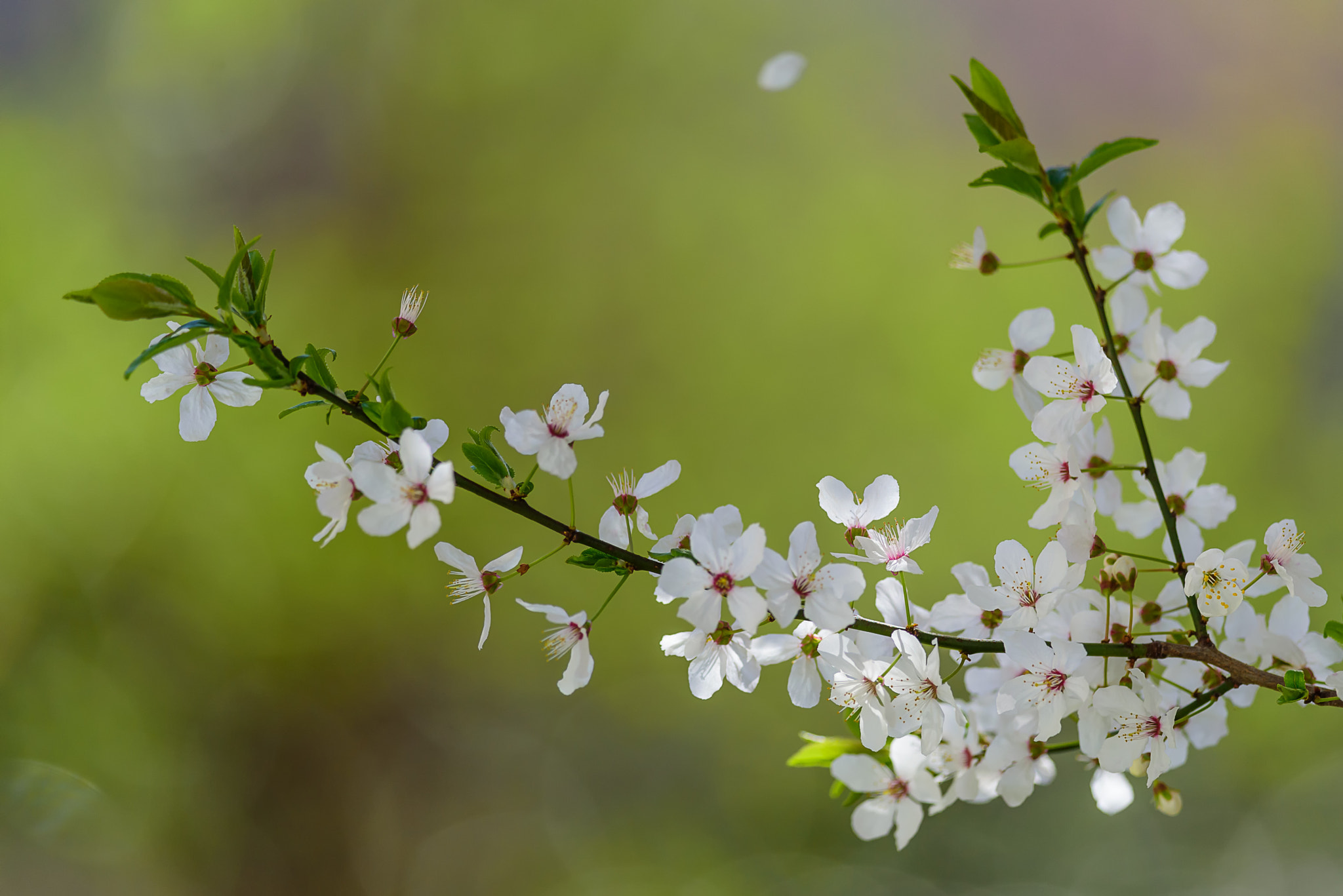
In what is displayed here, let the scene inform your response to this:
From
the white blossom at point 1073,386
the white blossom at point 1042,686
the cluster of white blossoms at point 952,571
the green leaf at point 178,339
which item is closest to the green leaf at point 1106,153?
the cluster of white blossoms at point 952,571

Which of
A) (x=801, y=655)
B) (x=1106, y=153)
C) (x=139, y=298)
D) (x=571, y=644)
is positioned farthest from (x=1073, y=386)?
(x=139, y=298)

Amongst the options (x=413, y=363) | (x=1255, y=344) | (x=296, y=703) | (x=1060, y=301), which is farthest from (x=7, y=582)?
(x=1255, y=344)

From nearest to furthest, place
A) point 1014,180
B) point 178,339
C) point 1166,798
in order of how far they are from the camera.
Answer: point 178,339 → point 1014,180 → point 1166,798

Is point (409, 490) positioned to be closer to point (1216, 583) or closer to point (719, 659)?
point (719, 659)

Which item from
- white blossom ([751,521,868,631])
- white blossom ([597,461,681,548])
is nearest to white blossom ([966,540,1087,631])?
white blossom ([751,521,868,631])

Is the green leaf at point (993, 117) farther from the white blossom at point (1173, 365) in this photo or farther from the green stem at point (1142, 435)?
the white blossom at point (1173, 365)

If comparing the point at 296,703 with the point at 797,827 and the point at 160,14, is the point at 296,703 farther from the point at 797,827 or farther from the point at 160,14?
the point at 160,14
